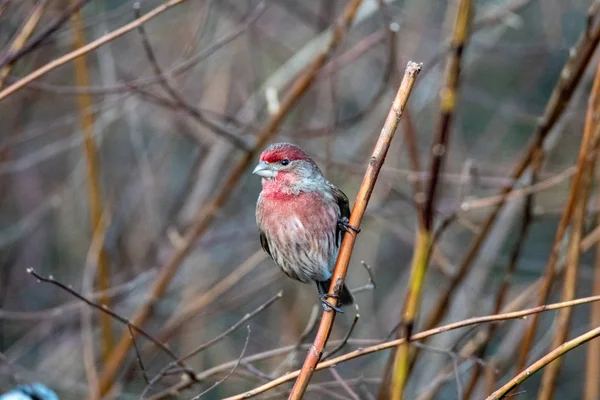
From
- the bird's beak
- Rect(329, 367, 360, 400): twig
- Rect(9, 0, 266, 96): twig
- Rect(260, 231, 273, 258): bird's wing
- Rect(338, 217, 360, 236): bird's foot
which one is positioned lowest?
Rect(329, 367, 360, 400): twig

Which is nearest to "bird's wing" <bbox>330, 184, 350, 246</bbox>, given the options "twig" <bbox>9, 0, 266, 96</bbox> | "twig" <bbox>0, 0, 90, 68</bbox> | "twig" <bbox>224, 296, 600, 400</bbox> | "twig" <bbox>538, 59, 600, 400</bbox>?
"twig" <bbox>9, 0, 266, 96</bbox>

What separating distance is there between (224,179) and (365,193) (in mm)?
3837

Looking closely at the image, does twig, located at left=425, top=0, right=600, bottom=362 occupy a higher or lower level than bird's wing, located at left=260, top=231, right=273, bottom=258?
higher

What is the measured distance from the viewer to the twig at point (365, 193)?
2.20 metres

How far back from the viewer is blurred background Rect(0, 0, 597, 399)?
16.5 feet

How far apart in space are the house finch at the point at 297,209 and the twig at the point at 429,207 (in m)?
0.82

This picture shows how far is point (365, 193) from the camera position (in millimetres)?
2369

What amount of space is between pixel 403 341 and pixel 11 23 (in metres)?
3.63

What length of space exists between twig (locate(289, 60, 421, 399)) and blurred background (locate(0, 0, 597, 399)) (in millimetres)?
1829

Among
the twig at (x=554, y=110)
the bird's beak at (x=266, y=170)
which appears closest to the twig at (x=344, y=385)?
the twig at (x=554, y=110)

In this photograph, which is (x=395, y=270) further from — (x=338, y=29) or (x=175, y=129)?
(x=338, y=29)

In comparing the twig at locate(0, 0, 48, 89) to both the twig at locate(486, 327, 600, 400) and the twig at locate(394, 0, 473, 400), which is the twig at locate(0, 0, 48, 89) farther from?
the twig at locate(486, 327, 600, 400)

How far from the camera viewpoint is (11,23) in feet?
16.2

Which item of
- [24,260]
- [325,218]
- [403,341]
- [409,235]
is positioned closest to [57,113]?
[24,260]
